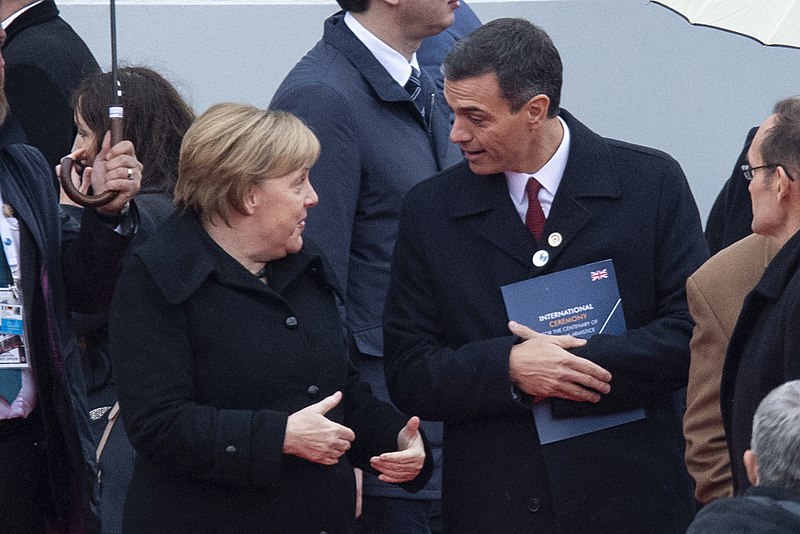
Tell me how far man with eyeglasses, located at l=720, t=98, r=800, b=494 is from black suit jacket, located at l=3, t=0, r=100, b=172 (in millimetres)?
2270

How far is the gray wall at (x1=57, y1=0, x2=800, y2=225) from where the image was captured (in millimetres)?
6113

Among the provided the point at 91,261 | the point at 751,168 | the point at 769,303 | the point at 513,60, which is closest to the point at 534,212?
the point at 513,60

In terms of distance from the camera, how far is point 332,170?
3982 mm

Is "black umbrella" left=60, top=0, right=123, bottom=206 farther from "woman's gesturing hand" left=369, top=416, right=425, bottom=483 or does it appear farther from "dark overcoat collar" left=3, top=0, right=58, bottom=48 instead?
"dark overcoat collar" left=3, top=0, right=58, bottom=48

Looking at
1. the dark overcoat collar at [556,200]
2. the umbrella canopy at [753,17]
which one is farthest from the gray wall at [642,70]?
the dark overcoat collar at [556,200]

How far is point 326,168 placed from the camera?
398cm

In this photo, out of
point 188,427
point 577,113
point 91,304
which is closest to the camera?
point 188,427

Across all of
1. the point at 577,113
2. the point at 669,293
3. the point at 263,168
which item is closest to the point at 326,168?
the point at 263,168

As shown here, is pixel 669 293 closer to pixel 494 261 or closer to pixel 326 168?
pixel 494 261

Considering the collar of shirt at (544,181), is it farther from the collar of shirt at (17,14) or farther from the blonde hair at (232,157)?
the collar of shirt at (17,14)

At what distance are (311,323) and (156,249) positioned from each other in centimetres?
37

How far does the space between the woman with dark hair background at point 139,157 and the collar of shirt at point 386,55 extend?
501 mm

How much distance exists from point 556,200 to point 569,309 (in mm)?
244

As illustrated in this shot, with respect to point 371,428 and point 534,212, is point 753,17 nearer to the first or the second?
point 534,212
